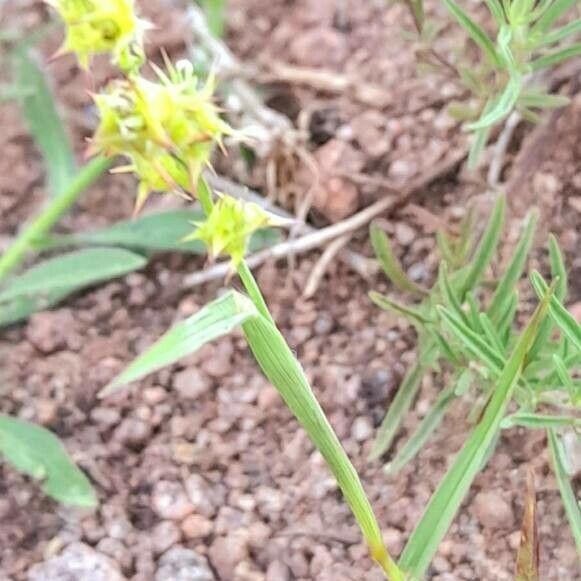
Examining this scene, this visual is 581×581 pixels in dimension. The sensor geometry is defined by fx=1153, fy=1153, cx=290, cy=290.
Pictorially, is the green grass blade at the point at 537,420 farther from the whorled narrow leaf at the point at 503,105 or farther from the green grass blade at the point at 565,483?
the whorled narrow leaf at the point at 503,105

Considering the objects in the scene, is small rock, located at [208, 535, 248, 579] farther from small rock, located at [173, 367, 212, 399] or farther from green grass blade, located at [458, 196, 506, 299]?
green grass blade, located at [458, 196, 506, 299]

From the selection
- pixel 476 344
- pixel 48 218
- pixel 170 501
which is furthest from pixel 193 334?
pixel 48 218

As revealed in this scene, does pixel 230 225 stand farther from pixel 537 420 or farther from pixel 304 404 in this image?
pixel 537 420

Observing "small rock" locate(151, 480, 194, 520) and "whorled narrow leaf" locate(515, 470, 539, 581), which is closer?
"whorled narrow leaf" locate(515, 470, 539, 581)

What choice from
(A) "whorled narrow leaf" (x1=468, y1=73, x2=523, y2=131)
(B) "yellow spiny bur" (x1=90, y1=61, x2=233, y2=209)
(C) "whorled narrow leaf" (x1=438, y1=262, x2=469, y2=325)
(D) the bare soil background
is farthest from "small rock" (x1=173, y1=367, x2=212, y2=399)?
(B) "yellow spiny bur" (x1=90, y1=61, x2=233, y2=209)

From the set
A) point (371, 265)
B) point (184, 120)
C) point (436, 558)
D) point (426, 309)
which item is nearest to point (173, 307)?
point (371, 265)
